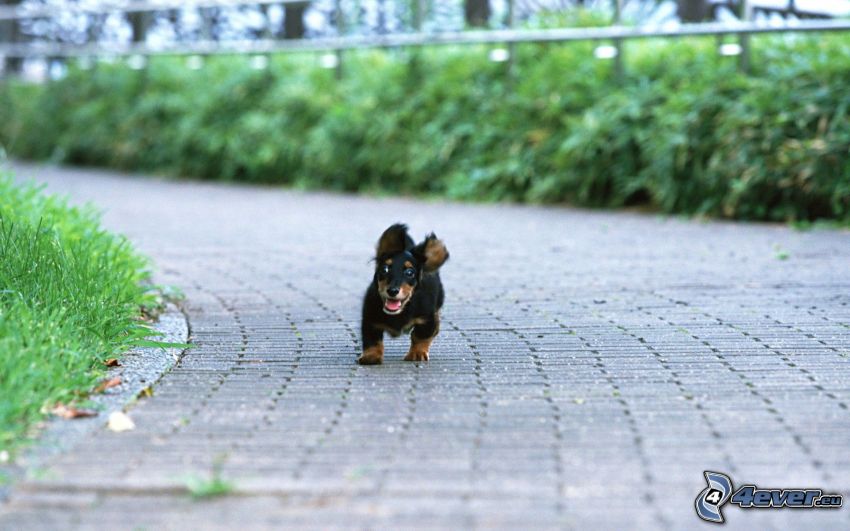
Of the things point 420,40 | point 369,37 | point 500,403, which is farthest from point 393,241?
point 369,37

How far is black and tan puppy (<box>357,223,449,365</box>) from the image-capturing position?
18.2ft

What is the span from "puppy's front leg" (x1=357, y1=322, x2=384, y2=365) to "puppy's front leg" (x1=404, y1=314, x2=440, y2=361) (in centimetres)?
15

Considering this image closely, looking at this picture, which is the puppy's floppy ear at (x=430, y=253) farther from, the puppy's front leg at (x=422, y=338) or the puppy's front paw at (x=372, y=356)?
the puppy's front paw at (x=372, y=356)

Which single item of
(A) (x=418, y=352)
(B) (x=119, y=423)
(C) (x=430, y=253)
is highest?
(C) (x=430, y=253)

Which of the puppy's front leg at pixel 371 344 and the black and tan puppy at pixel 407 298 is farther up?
the black and tan puppy at pixel 407 298

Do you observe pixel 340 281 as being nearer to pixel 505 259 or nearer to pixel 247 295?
pixel 247 295

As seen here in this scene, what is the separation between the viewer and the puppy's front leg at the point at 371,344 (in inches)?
225

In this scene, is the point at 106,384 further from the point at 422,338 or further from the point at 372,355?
the point at 422,338

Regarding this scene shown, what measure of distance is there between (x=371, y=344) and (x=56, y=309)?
1372 mm

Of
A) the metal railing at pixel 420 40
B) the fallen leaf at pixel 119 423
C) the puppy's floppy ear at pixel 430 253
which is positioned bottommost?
the fallen leaf at pixel 119 423

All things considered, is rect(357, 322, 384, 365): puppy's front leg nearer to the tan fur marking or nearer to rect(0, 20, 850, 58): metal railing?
the tan fur marking

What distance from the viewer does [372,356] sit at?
18.8ft

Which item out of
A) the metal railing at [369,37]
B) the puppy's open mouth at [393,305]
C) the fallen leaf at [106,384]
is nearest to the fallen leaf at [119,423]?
the fallen leaf at [106,384]

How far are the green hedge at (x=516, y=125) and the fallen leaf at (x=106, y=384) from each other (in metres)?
7.06
